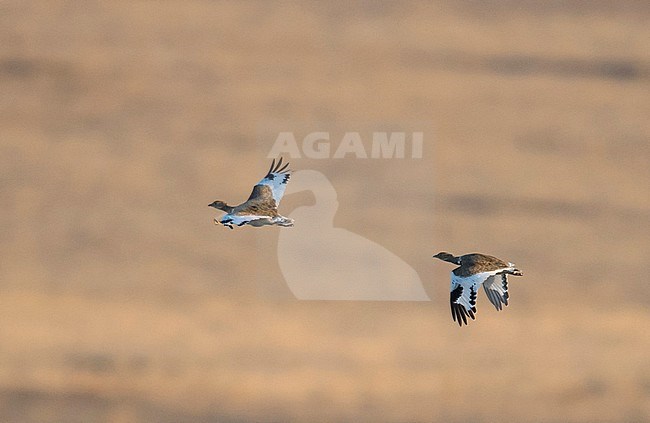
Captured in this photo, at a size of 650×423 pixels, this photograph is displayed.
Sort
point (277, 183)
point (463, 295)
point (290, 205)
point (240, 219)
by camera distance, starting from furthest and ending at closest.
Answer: point (290, 205) → point (277, 183) → point (240, 219) → point (463, 295)

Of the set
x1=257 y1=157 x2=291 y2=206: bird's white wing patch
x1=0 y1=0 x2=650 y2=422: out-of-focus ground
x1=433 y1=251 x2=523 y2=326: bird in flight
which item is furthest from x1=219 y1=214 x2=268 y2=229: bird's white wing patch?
x1=433 y1=251 x2=523 y2=326: bird in flight

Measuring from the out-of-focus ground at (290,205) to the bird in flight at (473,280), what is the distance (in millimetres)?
772

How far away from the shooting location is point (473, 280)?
598 centimetres

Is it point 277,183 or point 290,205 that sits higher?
point 290,205

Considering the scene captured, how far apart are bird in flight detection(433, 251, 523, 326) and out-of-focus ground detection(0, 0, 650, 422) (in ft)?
2.53

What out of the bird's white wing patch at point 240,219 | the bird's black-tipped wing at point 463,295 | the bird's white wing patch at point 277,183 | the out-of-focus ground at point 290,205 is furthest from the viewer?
the out-of-focus ground at point 290,205

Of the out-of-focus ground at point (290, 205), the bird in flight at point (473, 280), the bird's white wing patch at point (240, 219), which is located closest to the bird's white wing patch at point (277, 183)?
the bird's white wing patch at point (240, 219)

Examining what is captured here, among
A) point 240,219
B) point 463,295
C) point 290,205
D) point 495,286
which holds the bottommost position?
point 463,295

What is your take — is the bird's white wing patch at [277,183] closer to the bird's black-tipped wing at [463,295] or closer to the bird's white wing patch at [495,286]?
the bird's black-tipped wing at [463,295]

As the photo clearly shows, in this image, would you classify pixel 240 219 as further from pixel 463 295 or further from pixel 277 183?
pixel 463 295

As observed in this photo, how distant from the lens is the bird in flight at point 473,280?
596cm

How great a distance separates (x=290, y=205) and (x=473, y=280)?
66.0 inches

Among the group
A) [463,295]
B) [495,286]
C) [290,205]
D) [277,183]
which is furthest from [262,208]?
[495,286]

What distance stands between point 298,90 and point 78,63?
143cm
